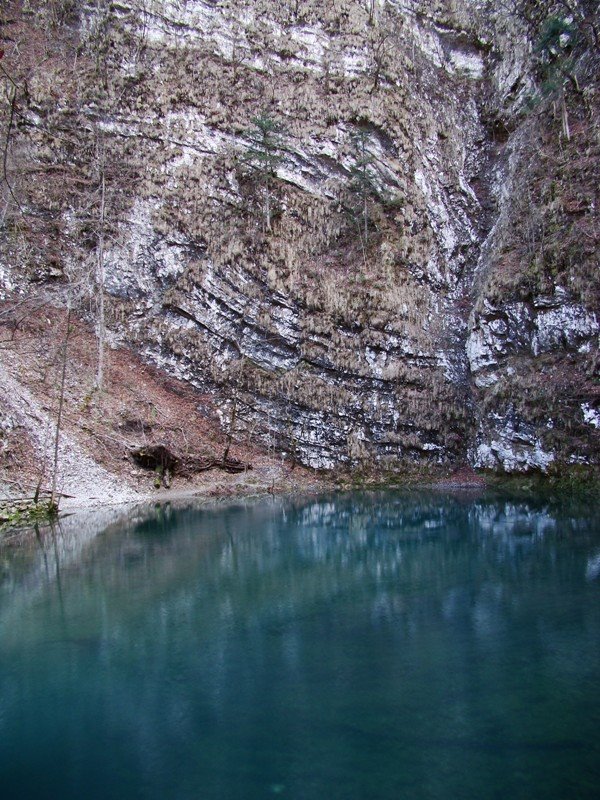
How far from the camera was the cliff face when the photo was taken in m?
22.9

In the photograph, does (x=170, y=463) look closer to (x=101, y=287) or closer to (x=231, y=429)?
(x=231, y=429)

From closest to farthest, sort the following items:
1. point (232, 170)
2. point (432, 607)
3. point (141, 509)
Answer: point (432, 607), point (141, 509), point (232, 170)

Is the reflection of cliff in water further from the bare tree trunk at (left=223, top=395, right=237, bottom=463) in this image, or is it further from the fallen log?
the bare tree trunk at (left=223, top=395, right=237, bottom=463)

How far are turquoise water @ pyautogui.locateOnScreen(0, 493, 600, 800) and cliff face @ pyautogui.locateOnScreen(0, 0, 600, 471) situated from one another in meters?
10.4

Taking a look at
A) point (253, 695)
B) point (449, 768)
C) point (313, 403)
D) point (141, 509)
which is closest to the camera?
point (449, 768)

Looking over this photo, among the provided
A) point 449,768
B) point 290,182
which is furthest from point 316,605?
point 290,182

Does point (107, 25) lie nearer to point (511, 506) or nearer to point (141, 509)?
point (141, 509)

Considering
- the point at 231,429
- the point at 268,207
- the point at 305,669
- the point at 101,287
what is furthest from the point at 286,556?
the point at 268,207

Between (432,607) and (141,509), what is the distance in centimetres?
1208

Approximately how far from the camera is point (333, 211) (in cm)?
2877

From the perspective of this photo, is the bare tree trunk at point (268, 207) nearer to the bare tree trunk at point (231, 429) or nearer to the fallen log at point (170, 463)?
the bare tree trunk at point (231, 429)

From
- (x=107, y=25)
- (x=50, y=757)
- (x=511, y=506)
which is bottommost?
A: (x=50, y=757)

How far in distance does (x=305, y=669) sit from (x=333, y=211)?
981 inches

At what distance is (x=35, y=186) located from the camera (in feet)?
86.7
